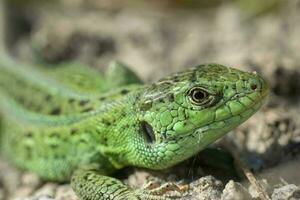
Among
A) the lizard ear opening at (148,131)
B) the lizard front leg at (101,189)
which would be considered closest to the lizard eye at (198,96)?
the lizard ear opening at (148,131)

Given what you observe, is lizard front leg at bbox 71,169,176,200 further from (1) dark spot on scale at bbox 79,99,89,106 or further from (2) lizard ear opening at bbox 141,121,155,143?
(1) dark spot on scale at bbox 79,99,89,106

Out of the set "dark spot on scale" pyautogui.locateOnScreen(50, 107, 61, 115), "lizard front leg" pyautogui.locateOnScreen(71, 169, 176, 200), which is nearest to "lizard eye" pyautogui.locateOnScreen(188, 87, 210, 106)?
"lizard front leg" pyautogui.locateOnScreen(71, 169, 176, 200)

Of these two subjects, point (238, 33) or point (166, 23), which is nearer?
point (238, 33)

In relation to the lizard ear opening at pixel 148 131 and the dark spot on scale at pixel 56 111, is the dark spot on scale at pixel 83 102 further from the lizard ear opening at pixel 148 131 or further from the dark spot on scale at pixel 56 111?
the lizard ear opening at pixel 148 131

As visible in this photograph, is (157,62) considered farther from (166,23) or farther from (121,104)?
(121,104)

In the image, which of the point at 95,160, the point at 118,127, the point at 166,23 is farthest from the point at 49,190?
the point at 166,23

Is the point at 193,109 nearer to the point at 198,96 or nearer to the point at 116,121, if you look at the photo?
the point at 198,96
